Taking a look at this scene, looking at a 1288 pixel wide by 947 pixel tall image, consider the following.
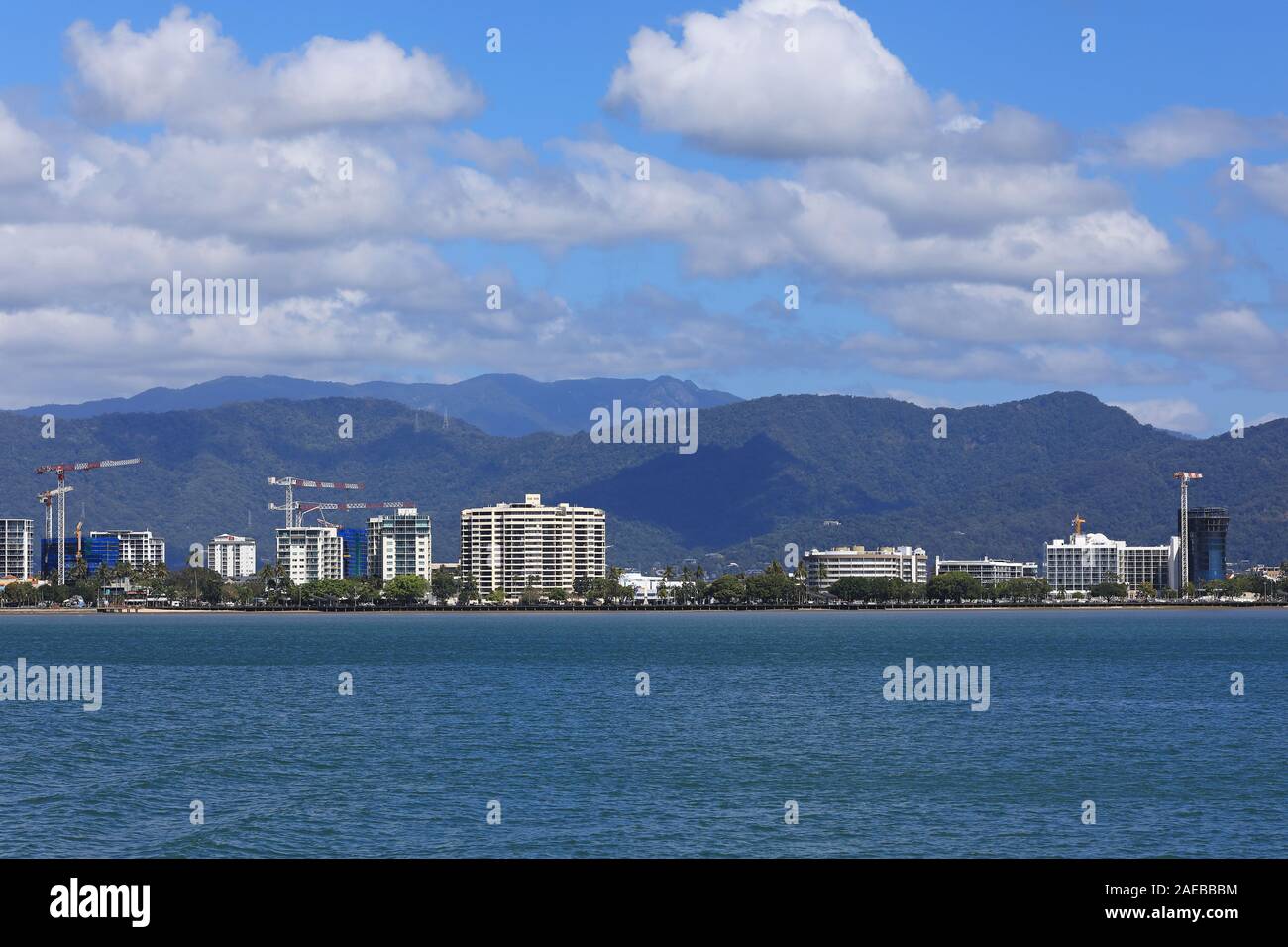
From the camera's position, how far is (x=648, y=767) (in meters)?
55.6

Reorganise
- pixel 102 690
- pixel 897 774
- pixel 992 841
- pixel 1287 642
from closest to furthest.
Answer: pixel 992 841 → pixel 897 774 → pixel 102 690 → pixel 1287 642

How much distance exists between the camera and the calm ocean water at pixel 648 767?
135 ft

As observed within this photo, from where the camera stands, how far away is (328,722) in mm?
73625

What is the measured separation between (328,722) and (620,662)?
5838cm

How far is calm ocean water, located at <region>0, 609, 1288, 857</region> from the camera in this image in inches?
1617
